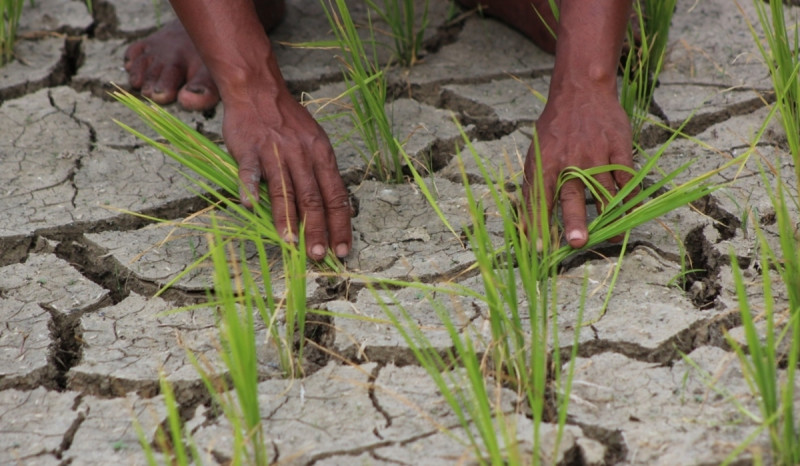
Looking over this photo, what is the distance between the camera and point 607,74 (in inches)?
77.5

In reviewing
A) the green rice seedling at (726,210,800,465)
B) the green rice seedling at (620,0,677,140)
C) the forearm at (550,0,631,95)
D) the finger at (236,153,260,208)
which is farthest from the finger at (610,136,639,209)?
the finger at (236,153,260,208)

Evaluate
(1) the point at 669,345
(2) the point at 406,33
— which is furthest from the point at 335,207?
(2) the point at 406,33

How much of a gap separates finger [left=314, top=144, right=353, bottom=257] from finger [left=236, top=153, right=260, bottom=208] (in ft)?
0.39

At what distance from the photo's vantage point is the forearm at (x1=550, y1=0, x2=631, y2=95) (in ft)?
6.46

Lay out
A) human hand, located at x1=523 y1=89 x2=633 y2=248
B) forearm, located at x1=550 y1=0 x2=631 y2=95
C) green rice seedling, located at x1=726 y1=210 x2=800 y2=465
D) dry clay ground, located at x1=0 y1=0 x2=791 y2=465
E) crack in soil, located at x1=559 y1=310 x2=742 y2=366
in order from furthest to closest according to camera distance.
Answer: forearm, located at x1=550 y1=0 x2=631 y2=95 → human hand, located at x1=523 y1=89 x2=633 y2=248 → crack in soil, located at x1=559 y1=310 x2=742 y2=366 → dry clay ground, located at x1=0 y1=0 x2=791 y2=465 → green rice seedling, located at x1=726 y1=210 x2=800 y2=465

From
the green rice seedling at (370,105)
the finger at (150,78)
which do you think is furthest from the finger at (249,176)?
the finger at (150,78)

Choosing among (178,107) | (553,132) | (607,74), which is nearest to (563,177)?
(553,132)

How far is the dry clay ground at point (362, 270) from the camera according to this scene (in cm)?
156

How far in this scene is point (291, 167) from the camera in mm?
1897

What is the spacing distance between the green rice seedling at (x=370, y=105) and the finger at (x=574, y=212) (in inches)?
17.3

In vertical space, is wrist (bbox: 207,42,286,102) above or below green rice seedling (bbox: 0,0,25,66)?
below

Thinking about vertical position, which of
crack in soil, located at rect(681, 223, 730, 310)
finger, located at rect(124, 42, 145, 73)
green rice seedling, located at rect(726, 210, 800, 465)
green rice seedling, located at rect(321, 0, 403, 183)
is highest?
finger, located at rect(124, 42, 145, 73)

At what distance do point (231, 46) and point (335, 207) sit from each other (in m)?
0.40

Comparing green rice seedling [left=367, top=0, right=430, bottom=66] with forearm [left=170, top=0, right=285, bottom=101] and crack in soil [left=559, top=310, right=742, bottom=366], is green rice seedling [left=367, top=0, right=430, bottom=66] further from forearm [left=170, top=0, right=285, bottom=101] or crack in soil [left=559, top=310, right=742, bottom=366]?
crack in soil [left=559, top=310, right=742, bottom=366]
